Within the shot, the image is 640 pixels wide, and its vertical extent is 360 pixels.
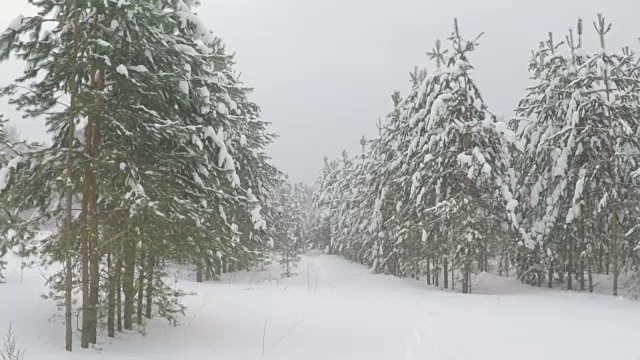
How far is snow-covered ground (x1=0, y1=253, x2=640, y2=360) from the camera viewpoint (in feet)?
24.5

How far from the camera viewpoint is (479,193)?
59.8ft

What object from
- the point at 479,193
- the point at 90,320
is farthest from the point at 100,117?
the point at 479,193

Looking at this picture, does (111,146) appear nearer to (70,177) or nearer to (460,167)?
(70,177)

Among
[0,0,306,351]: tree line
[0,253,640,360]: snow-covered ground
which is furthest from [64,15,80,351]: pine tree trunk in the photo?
[0,253,640,360]: snow-covered ground

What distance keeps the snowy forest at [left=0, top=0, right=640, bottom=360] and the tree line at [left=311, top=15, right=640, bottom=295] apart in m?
0.09

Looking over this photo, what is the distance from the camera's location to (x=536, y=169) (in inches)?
746

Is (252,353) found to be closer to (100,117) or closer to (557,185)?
(100,117)

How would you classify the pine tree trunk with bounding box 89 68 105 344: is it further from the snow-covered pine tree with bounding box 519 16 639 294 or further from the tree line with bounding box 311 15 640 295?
the snow-covered pine tree with bounding box 519 16 639 294

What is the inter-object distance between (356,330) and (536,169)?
13196 mm

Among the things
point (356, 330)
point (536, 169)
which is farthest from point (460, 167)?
point (356, 330)

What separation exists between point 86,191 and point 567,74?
1777 centimetres

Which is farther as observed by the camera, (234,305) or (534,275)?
(534,275)

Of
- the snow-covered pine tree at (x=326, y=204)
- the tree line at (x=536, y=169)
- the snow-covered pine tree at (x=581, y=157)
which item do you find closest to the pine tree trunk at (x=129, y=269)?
the tree line at (x=536, y=169)

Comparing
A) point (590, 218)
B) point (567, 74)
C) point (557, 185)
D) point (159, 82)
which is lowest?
point (590, 218)
